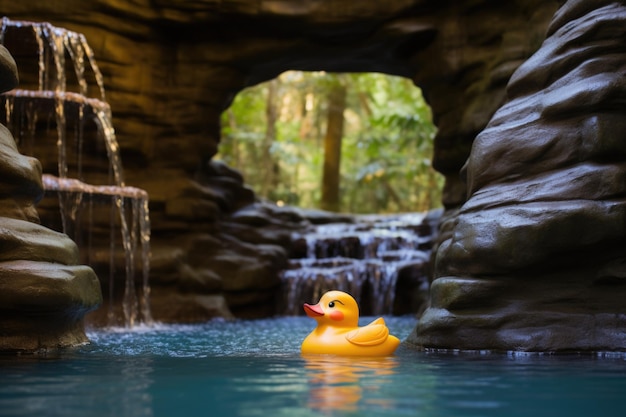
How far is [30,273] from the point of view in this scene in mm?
6559

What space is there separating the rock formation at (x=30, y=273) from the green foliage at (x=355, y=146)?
14.8m

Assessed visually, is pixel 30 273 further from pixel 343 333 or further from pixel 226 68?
pixel 226 68

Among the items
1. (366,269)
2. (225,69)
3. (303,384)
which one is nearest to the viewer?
(303,384)

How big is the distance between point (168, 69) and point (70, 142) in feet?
7.71

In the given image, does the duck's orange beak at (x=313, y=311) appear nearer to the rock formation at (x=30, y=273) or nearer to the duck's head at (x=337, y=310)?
the duck's head at (x=337, y=310)

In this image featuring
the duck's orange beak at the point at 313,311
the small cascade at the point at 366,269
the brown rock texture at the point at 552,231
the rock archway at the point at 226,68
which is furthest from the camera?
the small cascade at the point at 366,269

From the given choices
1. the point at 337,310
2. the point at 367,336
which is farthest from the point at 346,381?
the point at 337,310

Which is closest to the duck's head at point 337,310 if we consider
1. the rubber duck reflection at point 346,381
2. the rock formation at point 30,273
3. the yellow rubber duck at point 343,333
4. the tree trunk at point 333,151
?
the yellow rubber duck at point 343,333

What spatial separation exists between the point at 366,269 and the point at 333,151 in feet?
24.5

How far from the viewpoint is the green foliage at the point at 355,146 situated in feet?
77.9

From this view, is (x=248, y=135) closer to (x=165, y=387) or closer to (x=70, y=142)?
(x=70, y=142)

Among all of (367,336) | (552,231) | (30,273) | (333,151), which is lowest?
(367,336)

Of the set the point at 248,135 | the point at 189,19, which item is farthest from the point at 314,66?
the point at 248,135

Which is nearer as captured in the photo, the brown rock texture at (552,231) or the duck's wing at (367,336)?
the duck's wing at (367,336)
